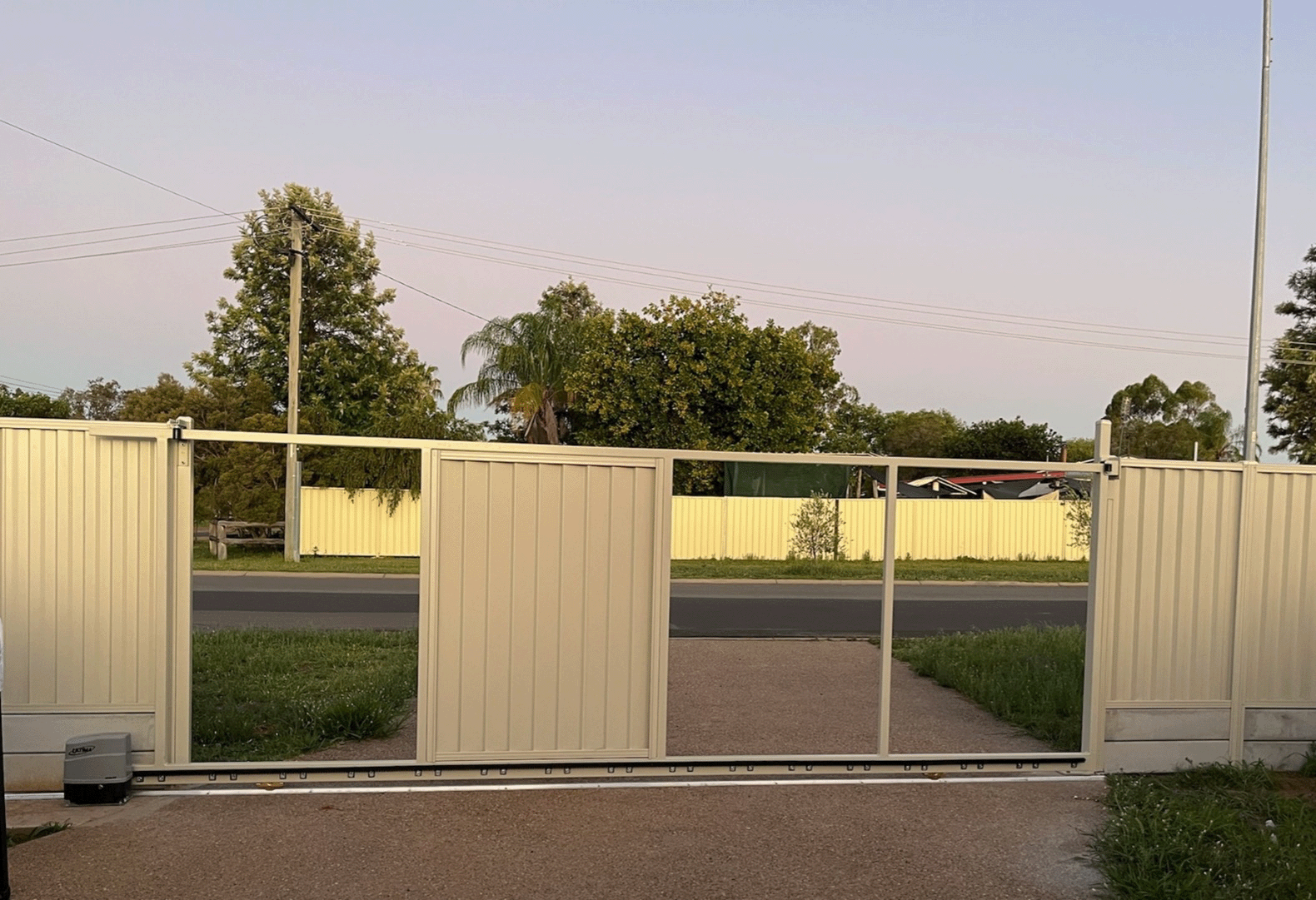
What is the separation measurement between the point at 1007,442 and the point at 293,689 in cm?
4771

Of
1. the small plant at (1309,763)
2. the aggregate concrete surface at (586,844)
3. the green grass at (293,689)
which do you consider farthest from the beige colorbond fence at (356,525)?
the small plant at (1309,763)

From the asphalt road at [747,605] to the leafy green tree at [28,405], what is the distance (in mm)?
36562

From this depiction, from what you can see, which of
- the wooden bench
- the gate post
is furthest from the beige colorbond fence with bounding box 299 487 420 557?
the gate post

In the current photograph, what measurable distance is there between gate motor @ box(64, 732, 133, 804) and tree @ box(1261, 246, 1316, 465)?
3201 cm

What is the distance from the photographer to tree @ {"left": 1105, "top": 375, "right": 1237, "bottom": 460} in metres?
48.3

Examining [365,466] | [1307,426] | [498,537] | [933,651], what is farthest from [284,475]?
[1307,426]

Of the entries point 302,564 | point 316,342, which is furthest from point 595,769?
point 316,342

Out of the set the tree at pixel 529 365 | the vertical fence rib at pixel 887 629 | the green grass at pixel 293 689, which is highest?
the tree at pixel 529 365

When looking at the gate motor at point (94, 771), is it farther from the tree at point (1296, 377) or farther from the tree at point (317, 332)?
the tree at point (1296, 377)

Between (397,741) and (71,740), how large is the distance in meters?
2.00

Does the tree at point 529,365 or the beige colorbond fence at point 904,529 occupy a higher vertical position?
the tree at point 529,365

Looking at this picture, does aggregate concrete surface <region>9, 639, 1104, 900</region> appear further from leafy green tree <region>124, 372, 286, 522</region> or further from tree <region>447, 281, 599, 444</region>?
tree <region>447, 281, 599, 444</region>

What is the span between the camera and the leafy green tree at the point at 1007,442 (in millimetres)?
50844

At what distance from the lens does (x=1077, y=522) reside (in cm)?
2297
